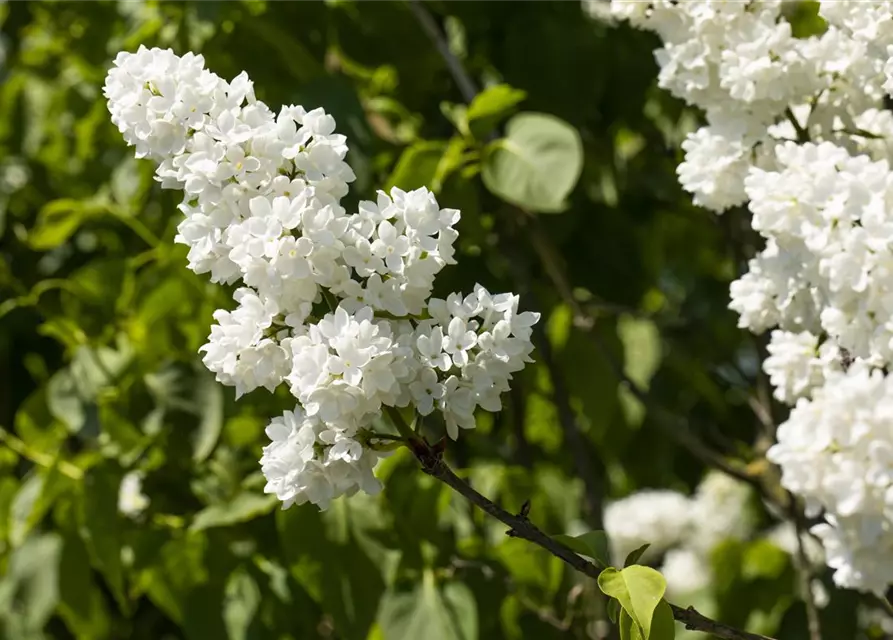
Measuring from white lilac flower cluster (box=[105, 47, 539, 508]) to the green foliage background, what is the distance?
23.5 inches

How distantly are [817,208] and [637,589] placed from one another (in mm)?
296

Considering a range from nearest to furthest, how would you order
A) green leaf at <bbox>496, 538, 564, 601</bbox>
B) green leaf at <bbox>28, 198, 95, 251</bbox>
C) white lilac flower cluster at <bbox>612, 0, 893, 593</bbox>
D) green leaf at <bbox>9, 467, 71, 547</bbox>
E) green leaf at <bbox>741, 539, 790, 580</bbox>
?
white lilac flower cluster at <bbox>612, 0, 893, 593</bbox>, green leaf at <bbox>496, 538, 564, 601</bbox>, green leaf at <bbox>9, 467, 71, 547</bbox>, green leaf at <bbox>28, 198, 95, 251</bbox>, green leaf at <bbox>741, 539, 790, 580</bbox>

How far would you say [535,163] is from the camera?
150cm

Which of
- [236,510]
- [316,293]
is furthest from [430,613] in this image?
[316,293]

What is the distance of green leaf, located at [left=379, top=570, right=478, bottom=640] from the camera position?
58.8 inches

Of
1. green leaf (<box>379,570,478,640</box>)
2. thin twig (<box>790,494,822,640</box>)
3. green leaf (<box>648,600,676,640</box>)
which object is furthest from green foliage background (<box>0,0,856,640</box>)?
green leaf (<box>648,600,676,640</box>)

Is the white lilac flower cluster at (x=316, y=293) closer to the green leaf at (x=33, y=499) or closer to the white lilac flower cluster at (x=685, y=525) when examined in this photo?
the green leaf at (x=33, y=499)

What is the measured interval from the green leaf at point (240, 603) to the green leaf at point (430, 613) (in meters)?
0.23

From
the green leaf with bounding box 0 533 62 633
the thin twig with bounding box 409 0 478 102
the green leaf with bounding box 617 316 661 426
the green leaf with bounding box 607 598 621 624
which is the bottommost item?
the green leaf with bounding box 0 533 62 633

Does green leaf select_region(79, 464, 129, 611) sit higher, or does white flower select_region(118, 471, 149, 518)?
green leaf select_region(79, 464, 129, 611)

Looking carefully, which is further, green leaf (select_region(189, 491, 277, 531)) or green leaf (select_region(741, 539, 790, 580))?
green leaf (select_region(741, 539, 790, 580))

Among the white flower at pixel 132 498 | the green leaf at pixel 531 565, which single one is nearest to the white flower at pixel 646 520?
the green leaf at pixel 531 565

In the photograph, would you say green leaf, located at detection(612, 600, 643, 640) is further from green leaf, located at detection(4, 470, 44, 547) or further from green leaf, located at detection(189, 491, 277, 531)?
green leaf, located at detection(4, 470, 44, 547)

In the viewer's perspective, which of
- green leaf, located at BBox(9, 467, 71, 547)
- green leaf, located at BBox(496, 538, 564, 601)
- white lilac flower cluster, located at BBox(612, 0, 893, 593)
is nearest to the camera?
white lilac flower cluster, located at BBox(612, 0, 893, 593)
